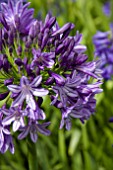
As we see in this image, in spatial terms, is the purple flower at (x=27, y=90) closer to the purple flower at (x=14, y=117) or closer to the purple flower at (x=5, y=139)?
the purple flower at (x=14, y=117)

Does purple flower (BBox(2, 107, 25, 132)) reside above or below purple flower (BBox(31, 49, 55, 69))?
below

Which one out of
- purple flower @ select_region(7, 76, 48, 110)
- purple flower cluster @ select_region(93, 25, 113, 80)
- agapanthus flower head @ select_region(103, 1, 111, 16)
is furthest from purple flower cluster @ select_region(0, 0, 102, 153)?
agapanthus flower head @ select_region(103, 1, 111, 16)

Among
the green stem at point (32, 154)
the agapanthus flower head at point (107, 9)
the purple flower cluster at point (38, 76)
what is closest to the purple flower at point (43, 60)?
the purple flower cluster at point (38, 76)

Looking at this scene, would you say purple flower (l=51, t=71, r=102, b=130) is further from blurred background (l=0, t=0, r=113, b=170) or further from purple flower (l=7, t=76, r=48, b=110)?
blurred background (l=0, t=0, r=113, b=170)

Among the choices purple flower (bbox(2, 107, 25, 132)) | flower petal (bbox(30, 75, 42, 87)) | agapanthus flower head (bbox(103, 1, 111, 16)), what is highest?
agapanthus flower head (bbox(103, 1, 111, 16))

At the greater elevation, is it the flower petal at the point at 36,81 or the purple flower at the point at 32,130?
the flower petal at the point at 36,81

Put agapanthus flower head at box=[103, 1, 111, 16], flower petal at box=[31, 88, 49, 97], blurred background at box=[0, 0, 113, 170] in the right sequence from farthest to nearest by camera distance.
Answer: agapanthus flower head at box=[103, 1, 111, 16] → blurred background at box=[0, 0, 113, 170] → flower petal at box=[31, 88, 49, 97]

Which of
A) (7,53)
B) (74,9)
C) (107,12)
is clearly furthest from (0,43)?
(107,12)

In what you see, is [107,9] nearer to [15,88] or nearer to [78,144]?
[78,144]

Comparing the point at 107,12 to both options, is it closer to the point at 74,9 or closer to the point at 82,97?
the point at 74,9
